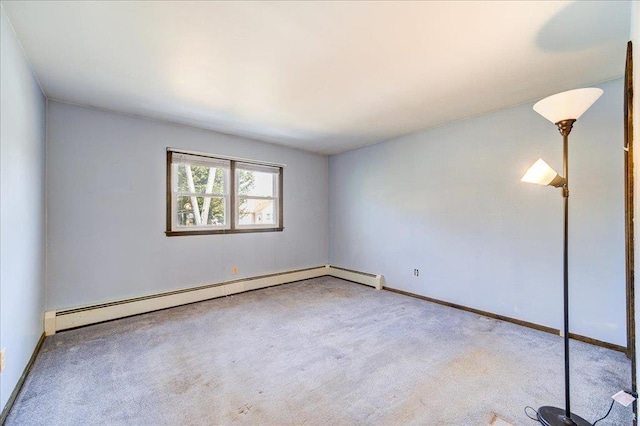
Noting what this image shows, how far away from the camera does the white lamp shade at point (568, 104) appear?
5.13 ft

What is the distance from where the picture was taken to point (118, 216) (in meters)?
3.48

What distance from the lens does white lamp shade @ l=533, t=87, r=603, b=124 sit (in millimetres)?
1564

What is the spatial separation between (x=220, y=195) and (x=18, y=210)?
2.43m

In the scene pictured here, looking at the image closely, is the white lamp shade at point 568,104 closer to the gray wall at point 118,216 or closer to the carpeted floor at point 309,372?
the carpeted floor at point 309,372

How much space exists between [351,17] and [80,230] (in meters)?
3.62

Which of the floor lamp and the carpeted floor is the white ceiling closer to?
the floor lamp

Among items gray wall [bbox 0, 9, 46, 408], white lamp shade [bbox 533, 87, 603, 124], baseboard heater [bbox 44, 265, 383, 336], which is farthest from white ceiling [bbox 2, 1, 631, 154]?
baseboard heater [bbox 44, 265, 383, 336]

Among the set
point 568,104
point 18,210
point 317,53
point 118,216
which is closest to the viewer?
point 568,104

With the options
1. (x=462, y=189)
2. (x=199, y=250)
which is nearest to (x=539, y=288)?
(x=462, y=189)

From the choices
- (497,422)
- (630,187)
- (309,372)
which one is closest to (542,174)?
(630,187)

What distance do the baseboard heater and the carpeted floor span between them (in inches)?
5.5

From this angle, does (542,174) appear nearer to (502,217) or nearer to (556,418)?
(556,418)

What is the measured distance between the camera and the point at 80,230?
3.23 metres

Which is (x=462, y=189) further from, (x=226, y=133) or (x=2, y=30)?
(x=2, y=30)
